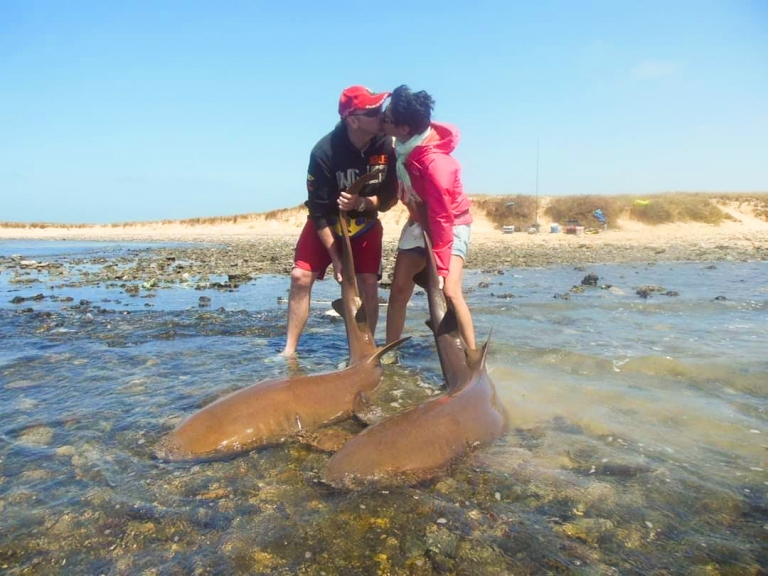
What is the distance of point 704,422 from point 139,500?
3.34 metres

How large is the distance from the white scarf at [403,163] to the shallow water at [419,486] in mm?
1533

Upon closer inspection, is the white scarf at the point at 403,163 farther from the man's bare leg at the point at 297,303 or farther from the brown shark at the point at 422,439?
the brown shark at the point at 422,439

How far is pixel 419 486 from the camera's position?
2.79 meters

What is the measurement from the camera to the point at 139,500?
268cm

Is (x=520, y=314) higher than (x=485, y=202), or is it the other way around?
(x=485, y=202)

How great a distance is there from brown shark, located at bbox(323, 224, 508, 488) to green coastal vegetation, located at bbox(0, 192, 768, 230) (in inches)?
1063

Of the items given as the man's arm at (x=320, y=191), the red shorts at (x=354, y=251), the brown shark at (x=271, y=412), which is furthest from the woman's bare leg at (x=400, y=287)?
the brown shark at (x=271, y=412)

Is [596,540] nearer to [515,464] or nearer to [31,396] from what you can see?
[515,464]

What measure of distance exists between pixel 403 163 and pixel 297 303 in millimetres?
1755

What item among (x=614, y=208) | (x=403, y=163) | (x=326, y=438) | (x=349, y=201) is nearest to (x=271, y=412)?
(x=326, y=438)

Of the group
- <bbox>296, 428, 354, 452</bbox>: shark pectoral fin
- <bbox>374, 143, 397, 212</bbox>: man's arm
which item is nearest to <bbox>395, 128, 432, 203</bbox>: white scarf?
<bbox>374, 143, 397, 212</bbox>: man's arm

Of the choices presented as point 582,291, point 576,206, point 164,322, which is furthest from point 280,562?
point 576,206

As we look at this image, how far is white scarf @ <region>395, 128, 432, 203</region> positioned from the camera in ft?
14.5

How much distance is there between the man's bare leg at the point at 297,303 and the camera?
18.0 feet
